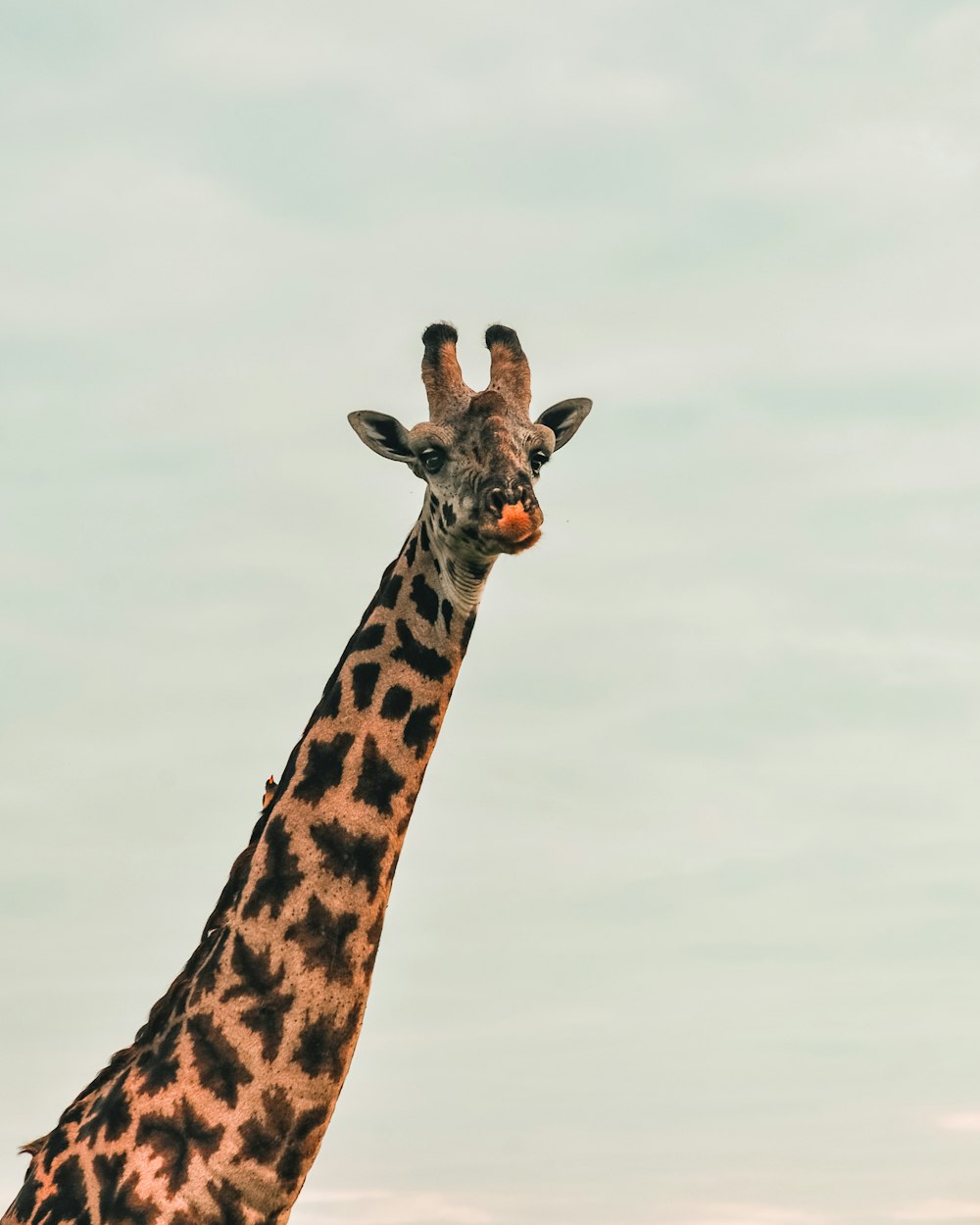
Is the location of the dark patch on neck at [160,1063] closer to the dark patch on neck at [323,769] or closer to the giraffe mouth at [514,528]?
the dark patch on neck at [323,769]

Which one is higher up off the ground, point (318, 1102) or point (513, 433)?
point (513, 433)

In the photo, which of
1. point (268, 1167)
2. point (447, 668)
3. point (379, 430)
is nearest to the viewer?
point (268, 1167)

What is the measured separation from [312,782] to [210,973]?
147 cm

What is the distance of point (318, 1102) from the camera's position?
1187cm

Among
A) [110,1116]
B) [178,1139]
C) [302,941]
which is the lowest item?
[178,1139]

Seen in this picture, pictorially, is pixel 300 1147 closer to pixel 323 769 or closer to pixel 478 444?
pixel 323 769

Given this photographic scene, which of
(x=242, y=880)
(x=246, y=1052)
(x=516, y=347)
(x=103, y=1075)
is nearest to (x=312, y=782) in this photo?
(x=242, y=880)

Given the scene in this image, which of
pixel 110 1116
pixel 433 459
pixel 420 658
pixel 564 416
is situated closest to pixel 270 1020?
pixel 110 1116

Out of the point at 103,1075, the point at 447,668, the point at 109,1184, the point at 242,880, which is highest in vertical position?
the point at 447,668

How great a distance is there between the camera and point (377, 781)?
12.2 meters

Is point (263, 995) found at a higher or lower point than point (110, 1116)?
higher

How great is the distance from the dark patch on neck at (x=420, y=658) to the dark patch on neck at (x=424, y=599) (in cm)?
16

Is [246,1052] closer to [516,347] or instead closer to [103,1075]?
[103,1075]

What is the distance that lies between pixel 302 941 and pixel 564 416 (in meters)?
4.95
